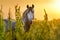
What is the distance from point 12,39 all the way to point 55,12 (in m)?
0.61

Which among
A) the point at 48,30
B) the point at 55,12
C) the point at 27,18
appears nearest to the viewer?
the point at 48,30

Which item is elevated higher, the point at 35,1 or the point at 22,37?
the point at 35,1

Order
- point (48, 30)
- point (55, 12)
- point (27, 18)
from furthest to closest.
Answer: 1. point (55, 12)
2. point (27, 18)
3. point (48, 30)

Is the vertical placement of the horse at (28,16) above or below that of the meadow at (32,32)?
above

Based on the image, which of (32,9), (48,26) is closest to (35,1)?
(32,9)

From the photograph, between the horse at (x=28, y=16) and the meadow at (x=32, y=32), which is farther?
the horse at (x=28, y=16)

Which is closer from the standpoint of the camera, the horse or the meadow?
the meadow

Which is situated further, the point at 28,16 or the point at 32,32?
the point at 28,16

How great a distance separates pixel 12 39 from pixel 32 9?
443mm

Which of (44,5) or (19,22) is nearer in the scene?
(19,22)

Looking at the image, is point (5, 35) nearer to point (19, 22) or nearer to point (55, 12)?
point (19, 22)

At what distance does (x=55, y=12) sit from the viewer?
3.87ft

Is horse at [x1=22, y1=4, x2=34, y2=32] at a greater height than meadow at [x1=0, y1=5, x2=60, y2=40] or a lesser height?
greater

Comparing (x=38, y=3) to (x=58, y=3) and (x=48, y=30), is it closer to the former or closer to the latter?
(x=58, y=3)
